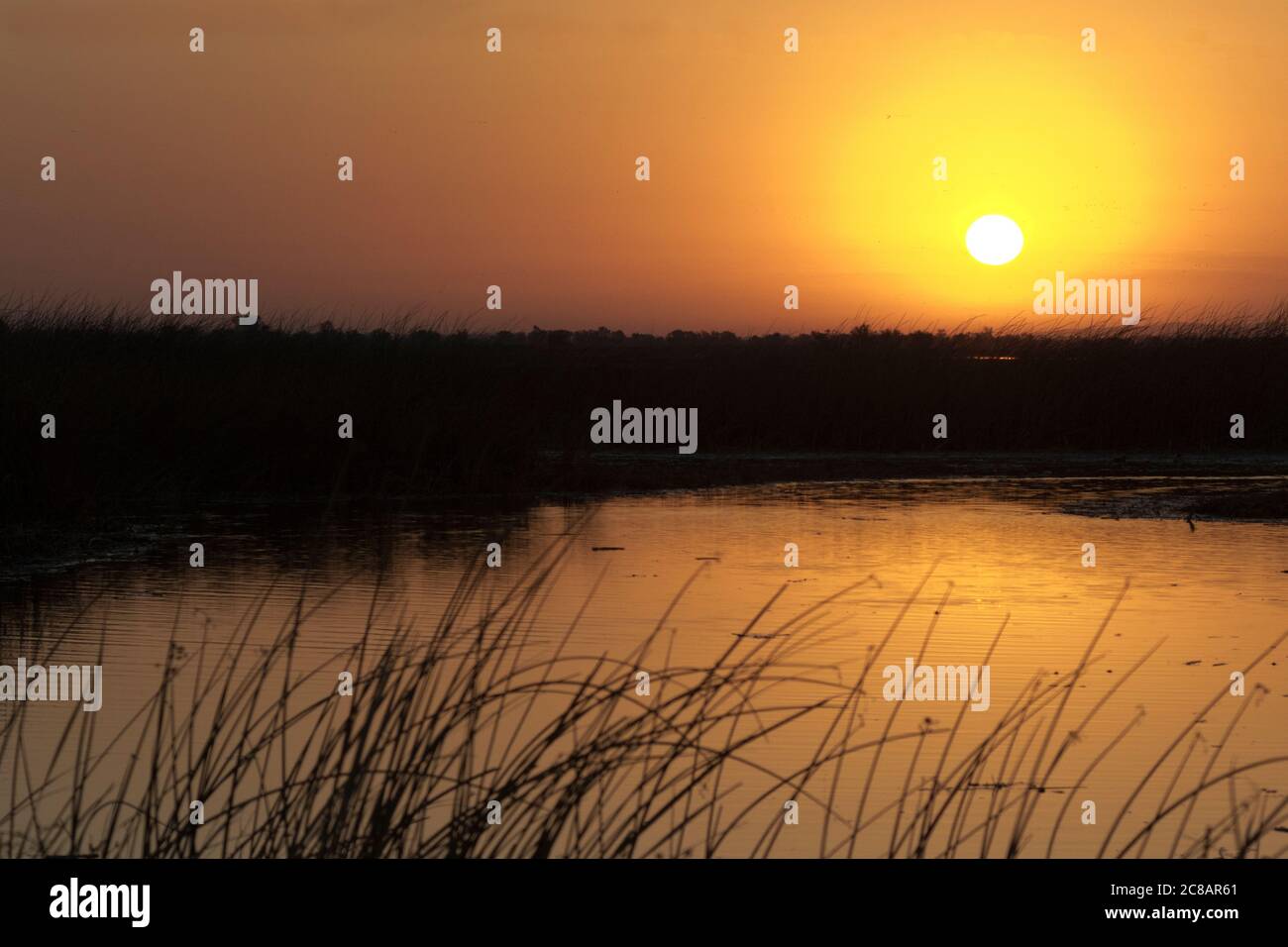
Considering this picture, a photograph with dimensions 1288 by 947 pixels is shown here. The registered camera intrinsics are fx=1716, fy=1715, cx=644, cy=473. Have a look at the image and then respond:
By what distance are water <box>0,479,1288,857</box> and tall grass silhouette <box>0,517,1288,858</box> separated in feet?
0.15

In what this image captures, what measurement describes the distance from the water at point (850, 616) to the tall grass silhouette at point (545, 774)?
5 centimetres

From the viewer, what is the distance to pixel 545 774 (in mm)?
3928

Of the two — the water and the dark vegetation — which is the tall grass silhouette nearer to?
the water

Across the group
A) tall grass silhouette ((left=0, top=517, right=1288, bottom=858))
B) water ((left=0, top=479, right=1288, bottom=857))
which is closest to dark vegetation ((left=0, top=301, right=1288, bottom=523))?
water ((left=0, top=479, right=1288, bottom=857))

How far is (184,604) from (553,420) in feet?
47.2

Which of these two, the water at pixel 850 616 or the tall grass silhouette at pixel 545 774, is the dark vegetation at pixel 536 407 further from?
the tall grass silhouette at pixel 545 774

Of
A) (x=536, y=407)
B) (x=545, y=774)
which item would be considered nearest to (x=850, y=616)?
(x=545, y=774)

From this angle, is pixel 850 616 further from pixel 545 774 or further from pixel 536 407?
pixel 536 407

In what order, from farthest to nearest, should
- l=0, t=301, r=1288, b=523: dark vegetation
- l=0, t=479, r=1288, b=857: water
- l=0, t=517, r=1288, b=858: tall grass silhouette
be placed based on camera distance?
l=0, t=301, r=1288, b=523: dark vegetation < l=0, t=479, r=1288, b=857: water < l=0, t=517, r=1288, b=858: tall grass silhouette

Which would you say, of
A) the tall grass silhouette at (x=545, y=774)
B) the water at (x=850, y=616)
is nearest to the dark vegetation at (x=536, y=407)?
the water at (x=850, y=616)

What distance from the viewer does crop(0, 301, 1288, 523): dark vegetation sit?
15742 millimetres

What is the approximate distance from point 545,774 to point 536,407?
1980 cm
